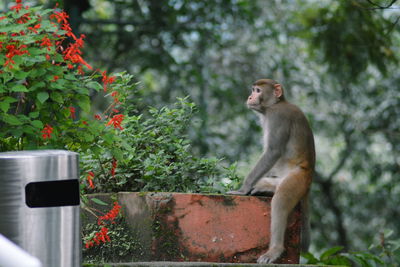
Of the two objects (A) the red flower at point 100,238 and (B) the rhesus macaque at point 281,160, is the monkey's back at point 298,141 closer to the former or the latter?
(B) the rhesus macaque at point 281,160

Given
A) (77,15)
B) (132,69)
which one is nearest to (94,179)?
(77,15)

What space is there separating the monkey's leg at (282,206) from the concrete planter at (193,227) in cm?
13

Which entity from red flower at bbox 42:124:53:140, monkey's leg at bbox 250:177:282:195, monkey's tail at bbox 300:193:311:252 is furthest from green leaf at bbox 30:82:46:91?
monkey's tail at bbox 300:193:311:252

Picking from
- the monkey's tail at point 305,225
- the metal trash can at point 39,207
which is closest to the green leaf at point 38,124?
the metal trash can at point 39,207

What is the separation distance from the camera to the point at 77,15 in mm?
9758

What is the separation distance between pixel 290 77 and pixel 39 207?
8291 millimetres

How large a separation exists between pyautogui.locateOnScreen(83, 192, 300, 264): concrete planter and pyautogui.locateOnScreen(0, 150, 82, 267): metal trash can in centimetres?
106

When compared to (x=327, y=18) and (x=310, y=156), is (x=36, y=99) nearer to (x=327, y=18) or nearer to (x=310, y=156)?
(x=310, y=156)

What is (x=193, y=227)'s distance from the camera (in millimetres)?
3877

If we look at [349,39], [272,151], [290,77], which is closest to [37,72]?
[272,151]

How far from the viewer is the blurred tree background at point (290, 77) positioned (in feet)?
34.0

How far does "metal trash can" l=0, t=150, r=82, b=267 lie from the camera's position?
276cm

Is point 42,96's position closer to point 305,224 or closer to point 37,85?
point 37,85

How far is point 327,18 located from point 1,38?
806 cm
